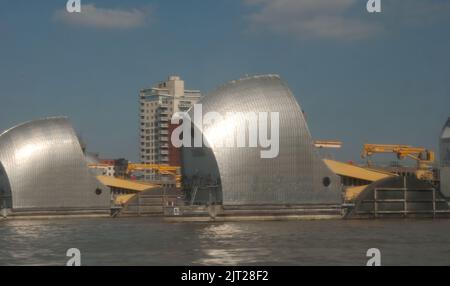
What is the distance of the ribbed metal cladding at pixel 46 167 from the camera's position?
91062 millimetres

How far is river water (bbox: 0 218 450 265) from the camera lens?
36.7m

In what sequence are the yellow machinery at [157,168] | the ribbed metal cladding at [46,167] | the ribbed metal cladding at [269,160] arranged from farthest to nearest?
the yellow machinery at [157,168] < the ribbed metal cladding at [46,167] < the ribbed metal cladding at [269,160]

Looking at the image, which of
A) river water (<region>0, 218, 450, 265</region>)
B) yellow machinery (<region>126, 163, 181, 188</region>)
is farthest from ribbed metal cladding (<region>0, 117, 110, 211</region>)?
river water (<region>0, 218, 450, 265</region>)

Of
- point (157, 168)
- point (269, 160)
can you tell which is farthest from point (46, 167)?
point (157, 168)

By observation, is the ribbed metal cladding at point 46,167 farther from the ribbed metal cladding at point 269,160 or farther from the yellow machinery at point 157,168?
the yellow machinery at point 157,168

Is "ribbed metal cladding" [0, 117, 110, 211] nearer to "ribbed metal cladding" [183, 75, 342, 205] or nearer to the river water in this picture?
"ribbed metal cladding" [183, 75, 342, 205]

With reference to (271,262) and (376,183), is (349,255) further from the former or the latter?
(376,183)

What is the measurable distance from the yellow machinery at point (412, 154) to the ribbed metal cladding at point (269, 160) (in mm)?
18965

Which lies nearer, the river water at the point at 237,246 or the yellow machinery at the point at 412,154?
the river water at the point at 237,246

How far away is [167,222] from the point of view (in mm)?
72375

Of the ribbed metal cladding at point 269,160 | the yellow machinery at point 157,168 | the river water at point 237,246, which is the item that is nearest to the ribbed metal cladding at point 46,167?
the ribbed metal cladding at point 269,160

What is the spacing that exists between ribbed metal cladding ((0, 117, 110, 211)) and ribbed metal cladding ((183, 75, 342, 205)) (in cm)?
2296

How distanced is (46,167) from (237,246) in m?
53.6

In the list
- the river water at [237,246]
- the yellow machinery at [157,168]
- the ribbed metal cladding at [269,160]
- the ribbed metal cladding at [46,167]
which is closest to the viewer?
the river water at [237,246]
